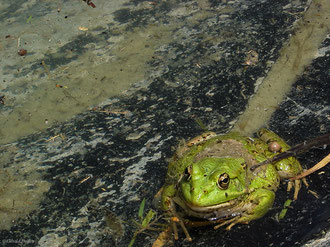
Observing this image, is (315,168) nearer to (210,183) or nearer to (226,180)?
(226,180)

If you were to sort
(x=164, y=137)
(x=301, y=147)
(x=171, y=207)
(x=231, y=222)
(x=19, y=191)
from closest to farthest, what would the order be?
(x=231, y=222), (x=171, y=207), (x=301, y=147), (x=19, y=191), (x=164, y=137)

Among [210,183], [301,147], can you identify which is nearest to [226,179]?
[210,183]

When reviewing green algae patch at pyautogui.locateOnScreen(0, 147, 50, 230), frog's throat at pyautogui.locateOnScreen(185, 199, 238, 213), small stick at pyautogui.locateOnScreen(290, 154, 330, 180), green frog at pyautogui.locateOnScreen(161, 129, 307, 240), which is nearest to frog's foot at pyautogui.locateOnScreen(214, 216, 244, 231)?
green frog at pyautogui.locateOnScreen(161, 129, 307, 240)

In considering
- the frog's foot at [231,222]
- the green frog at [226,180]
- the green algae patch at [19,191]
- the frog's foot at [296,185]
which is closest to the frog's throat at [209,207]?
the green frog at [226,180]

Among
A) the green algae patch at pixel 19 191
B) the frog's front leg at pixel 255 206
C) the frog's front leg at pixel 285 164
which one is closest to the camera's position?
the frog's front leg at pixel 255 206

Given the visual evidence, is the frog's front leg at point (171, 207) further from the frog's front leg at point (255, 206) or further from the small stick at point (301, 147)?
the small stick at point (301, 147)

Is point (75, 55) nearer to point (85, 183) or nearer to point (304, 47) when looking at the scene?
point (85, 183)

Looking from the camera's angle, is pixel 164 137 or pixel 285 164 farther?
pixel 164 137
